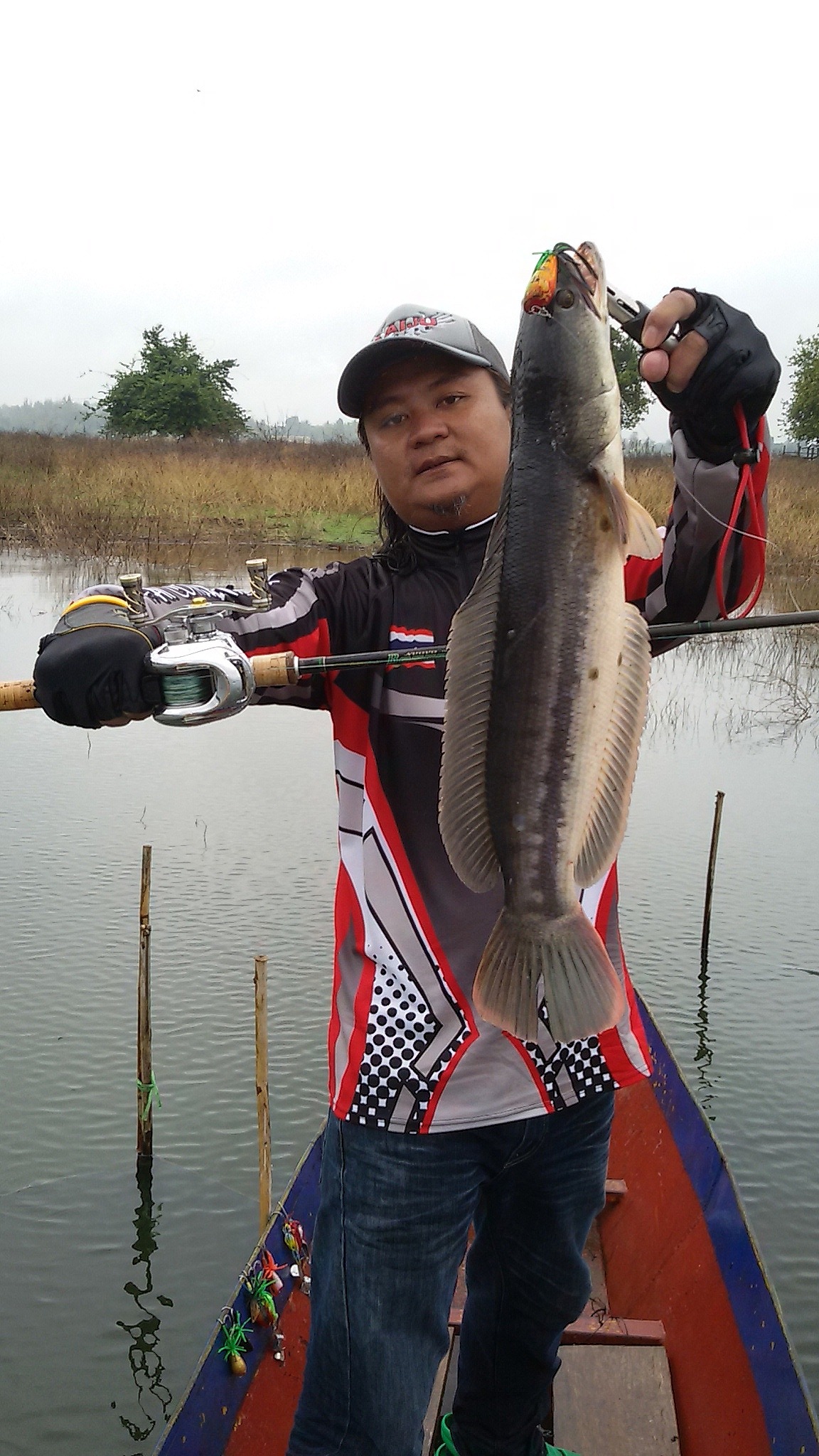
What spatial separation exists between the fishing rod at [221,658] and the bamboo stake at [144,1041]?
295 cm

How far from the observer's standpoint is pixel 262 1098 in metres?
4.98

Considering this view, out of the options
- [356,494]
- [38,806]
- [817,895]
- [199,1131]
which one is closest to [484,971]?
[199,1131]

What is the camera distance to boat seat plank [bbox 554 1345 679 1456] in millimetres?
3592

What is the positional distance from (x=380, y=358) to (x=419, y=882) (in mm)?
1155

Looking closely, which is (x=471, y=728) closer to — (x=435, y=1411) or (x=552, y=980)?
(x=552, y=980)

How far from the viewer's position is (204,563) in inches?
805

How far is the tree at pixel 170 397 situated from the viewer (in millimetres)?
40281

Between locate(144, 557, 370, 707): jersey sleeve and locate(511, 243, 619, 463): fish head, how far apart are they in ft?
2.61

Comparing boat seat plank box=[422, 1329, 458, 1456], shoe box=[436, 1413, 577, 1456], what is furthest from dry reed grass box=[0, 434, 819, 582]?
shoe box=[436, 1413, 577, 1456]

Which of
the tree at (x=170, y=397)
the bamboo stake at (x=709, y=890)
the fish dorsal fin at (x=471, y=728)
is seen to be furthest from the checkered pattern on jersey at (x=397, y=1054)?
the tree at (x=170, y=397)

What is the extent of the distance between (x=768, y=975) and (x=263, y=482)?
20.3m

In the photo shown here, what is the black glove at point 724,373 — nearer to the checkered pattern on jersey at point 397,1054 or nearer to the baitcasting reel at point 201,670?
the baitcasting reel at point 201,670

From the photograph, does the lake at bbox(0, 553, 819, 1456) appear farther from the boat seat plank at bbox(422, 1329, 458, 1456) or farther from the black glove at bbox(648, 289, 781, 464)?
the black glove at bbox(648, 289, 781, 464)

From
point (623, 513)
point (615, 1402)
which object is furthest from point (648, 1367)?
point (623, 513)
